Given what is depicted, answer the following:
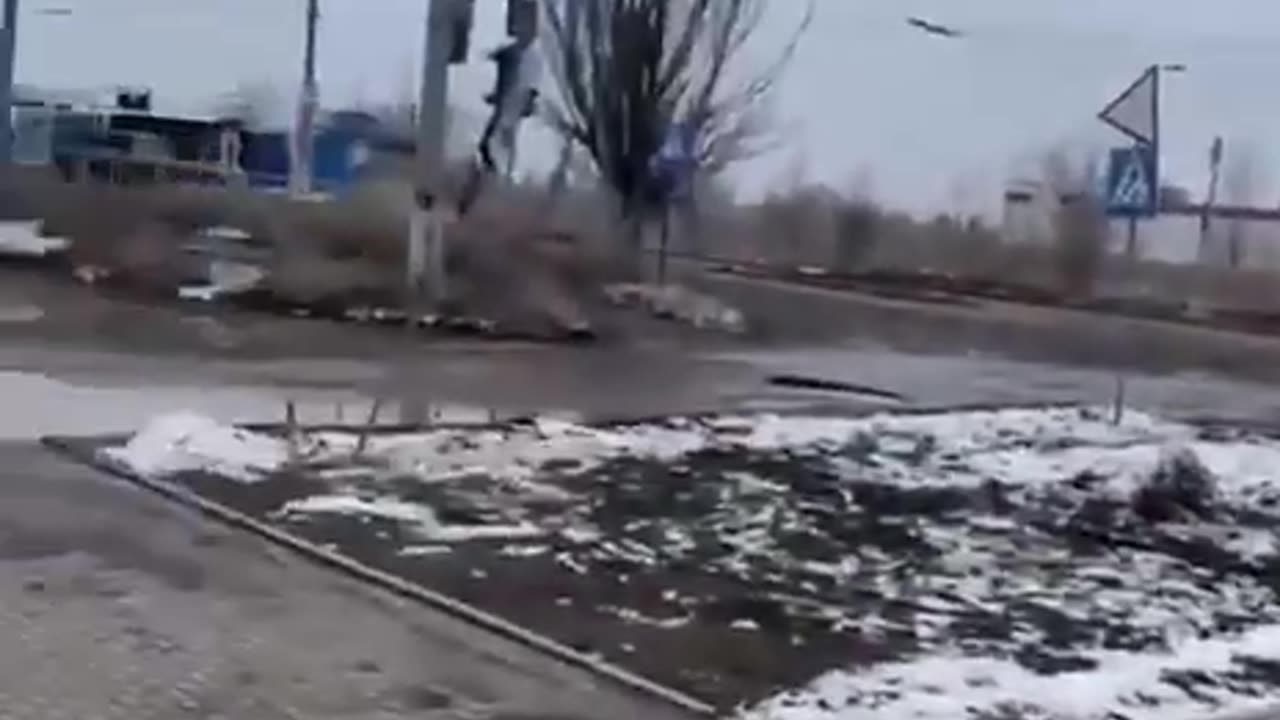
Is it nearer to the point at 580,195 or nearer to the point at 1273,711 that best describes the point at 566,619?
the point at 1273,711

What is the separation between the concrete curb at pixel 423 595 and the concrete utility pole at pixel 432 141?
517 inches

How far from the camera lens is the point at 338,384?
18469 mm

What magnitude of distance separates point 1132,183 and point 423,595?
12.6 metres

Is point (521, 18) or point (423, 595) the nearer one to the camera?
point (423, 595)

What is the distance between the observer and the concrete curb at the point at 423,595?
7.93 metres

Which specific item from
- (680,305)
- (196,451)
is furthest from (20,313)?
(196,451)

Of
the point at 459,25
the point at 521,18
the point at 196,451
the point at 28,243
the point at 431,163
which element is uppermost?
the point at 521,18

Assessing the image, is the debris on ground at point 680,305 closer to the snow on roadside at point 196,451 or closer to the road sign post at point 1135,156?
the road sign post at point 1135,156

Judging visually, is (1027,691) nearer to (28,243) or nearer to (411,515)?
(411,515)

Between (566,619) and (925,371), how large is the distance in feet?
52.4

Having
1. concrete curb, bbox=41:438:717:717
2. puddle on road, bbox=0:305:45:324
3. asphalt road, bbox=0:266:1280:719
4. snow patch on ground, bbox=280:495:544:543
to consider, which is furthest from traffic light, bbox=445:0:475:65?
snow patch on ground, bbox=280:495:544:543

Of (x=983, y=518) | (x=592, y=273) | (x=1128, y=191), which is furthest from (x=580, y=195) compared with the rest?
(x=983, y=518)

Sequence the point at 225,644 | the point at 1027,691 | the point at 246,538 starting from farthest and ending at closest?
the point at 246,538 → the point at 225,644 → the point at 1027,691

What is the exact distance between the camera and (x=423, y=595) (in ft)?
30.6
